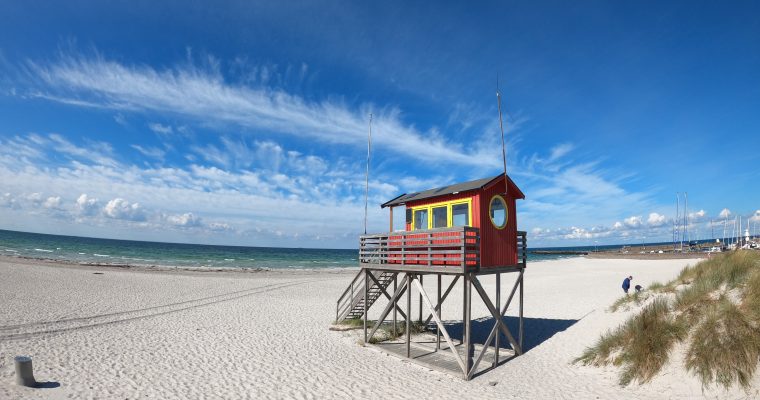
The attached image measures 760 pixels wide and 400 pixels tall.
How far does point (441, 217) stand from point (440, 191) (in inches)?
35.6

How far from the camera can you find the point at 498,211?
1273 cm

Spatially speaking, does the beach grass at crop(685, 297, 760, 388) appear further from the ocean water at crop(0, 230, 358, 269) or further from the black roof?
the ocean water at crop(0, 230, 358, 269)

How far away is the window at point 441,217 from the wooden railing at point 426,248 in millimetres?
770

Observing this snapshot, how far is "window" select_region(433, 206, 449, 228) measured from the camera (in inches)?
509

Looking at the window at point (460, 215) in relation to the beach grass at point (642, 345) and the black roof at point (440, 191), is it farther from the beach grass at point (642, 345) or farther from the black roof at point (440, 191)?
the beach grass at point (642, 345)

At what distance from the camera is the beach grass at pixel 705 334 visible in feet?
27.1

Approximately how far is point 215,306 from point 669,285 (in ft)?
71.3

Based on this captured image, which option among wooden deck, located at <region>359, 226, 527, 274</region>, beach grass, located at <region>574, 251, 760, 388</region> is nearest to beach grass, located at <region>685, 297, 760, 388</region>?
beach grass, located at <region>574, 251, 760, 388</region>

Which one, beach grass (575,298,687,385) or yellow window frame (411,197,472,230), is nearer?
beach grass (575,298,687,385)

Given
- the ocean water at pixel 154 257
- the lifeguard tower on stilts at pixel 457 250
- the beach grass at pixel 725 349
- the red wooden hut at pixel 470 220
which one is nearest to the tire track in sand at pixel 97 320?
the lifeguard tower on stilts at pixel 457 250

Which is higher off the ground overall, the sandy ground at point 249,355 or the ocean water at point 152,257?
the sandy ground at point 249,355

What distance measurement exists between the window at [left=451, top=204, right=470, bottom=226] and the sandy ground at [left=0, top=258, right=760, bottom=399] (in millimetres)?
4533

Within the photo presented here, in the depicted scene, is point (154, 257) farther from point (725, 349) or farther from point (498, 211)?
point (725, 349)

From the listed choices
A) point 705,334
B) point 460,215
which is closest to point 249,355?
Result: point 460,215
